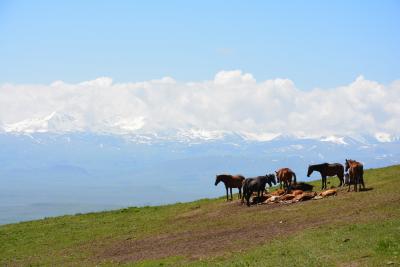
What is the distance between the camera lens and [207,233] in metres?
36.5

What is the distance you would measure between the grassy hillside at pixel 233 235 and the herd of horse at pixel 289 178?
1.61 meters

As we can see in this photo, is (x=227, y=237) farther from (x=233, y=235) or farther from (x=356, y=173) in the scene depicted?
(x=356, y=173)

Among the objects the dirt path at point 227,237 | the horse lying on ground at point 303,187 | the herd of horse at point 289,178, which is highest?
the herd of horse at point 289,178

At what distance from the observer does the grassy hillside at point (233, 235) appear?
2525cm

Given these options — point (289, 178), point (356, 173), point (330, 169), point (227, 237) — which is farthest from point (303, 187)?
point (227, 237)

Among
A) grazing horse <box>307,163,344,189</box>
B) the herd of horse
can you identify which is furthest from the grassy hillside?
grazing horse <box>307,163,344,189</box>

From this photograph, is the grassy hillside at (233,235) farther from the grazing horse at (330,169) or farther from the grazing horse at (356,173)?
the grazing horse at (330,169)

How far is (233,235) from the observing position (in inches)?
1348

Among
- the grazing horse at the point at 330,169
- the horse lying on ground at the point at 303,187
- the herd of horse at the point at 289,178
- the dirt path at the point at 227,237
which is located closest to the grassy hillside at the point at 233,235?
the dirt path at the point at 227,237

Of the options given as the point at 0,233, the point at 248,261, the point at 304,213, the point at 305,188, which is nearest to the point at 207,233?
the point at 304,213

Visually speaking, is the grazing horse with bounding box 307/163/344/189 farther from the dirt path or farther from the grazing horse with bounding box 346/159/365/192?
the dirt path

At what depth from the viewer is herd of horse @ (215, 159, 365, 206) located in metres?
42.7

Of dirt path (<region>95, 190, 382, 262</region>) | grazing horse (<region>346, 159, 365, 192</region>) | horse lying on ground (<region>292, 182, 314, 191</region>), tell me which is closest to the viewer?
dirt path (<region>95, 190, 382, 262</region>)

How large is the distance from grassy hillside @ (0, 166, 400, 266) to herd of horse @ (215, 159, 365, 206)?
1.61 metres
